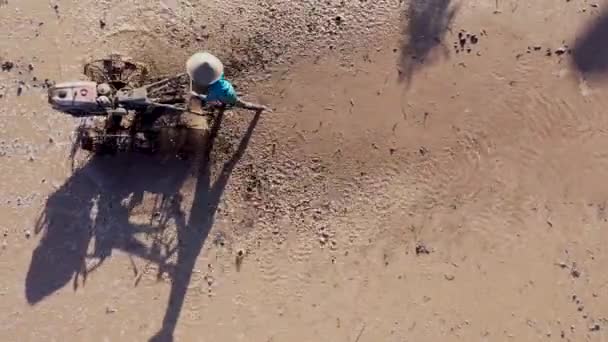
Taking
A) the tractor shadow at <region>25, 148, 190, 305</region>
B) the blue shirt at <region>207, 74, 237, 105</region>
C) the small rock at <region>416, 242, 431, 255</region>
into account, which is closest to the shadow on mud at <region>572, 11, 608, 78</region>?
the small rock at <region>416, 242, 431, 255</region>

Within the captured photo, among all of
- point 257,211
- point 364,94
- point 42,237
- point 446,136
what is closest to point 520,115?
point 446,136

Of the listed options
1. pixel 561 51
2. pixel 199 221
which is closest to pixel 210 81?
pixel 199 221

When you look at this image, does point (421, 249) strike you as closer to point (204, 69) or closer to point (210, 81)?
point (210, 81)

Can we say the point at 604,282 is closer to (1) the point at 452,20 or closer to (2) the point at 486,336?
(2) the point at 486,336

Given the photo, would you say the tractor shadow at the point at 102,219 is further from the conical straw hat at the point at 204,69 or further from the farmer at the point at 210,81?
the conical straw hat at the point at 204,69

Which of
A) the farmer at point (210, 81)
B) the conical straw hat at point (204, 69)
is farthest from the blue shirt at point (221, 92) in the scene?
the conical straw hat at point (204, 69)
